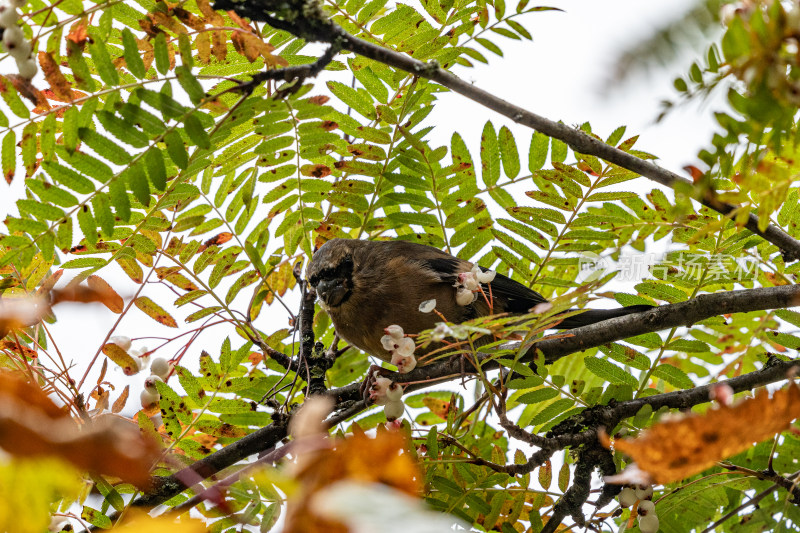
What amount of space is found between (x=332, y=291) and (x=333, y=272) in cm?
14

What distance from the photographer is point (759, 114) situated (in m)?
1.40

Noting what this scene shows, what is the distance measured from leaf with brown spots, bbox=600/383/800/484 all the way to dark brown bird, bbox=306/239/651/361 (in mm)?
2793

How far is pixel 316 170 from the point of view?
11.3ft

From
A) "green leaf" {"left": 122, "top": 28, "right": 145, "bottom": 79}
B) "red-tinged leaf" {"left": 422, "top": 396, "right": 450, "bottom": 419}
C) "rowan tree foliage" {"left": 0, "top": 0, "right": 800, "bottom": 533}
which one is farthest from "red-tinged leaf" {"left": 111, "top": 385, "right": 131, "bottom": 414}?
"red-tinged leaf" {"left": 422, "top": 396, "right": 450, "bottom": 419}

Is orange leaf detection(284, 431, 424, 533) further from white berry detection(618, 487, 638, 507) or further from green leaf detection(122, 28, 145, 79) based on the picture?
green leaf detection(122, 28, 145, 79)

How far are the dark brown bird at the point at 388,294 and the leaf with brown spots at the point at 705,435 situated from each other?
2.79 meters

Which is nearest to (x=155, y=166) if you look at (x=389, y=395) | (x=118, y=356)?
(x=118, y=356)

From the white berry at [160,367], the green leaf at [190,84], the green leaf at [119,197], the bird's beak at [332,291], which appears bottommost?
the bird's beak at [332,291]

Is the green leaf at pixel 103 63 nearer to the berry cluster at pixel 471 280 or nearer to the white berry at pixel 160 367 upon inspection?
the white berry at pixel 160 367

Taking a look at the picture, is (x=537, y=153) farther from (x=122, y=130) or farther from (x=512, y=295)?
(x=122, y=130)

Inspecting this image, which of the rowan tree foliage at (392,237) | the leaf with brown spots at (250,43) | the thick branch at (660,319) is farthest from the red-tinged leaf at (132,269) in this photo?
the leaf with brown spots at (250,43)

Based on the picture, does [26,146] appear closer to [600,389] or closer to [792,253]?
[600,389]

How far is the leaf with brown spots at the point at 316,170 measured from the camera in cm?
341

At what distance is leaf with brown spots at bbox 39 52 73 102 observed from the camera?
237 cm
